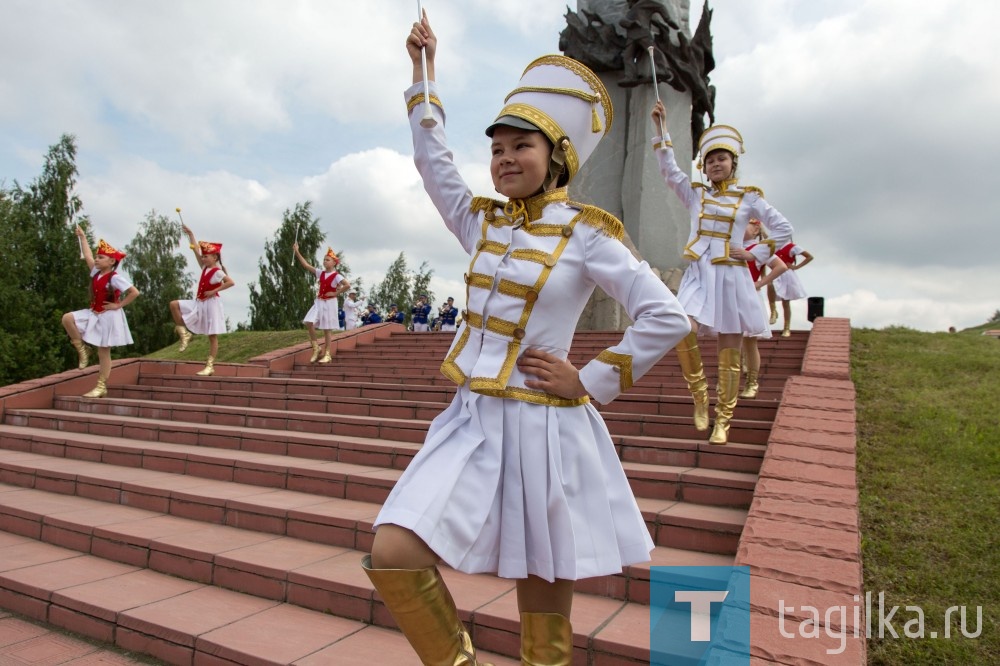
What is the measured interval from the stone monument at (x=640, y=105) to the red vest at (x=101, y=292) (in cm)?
825

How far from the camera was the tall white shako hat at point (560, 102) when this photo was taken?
212 cm

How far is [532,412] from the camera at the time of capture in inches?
80.4

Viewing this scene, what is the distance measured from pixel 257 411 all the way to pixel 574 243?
646 centimetres

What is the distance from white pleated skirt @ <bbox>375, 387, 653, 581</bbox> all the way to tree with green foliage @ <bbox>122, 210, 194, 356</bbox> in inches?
1398

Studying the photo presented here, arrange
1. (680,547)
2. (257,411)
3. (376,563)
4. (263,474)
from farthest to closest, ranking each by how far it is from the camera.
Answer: (257,411) < (263,474) < (680,547) < (376,563)

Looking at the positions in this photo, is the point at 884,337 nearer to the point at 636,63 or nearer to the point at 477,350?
the point at 636,63

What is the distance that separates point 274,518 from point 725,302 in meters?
3.85

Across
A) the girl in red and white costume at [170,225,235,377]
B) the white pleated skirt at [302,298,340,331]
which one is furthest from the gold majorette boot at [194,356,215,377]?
the white pleated skirt at [302,298,340,331]

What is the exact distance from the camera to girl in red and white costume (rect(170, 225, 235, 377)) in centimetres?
1097

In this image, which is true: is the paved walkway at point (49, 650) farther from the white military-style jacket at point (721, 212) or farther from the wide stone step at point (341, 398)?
the white military-style jacket at point (721, 212)

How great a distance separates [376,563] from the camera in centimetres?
178

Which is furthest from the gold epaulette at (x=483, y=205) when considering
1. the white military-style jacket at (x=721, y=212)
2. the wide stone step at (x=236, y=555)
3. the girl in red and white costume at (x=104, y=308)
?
the girl in red and white costume at (x=104, y=308)

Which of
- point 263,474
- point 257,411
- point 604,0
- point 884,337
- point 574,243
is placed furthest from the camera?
point 604,0

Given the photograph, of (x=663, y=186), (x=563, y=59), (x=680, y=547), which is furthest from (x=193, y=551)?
(x=663, y=186)
